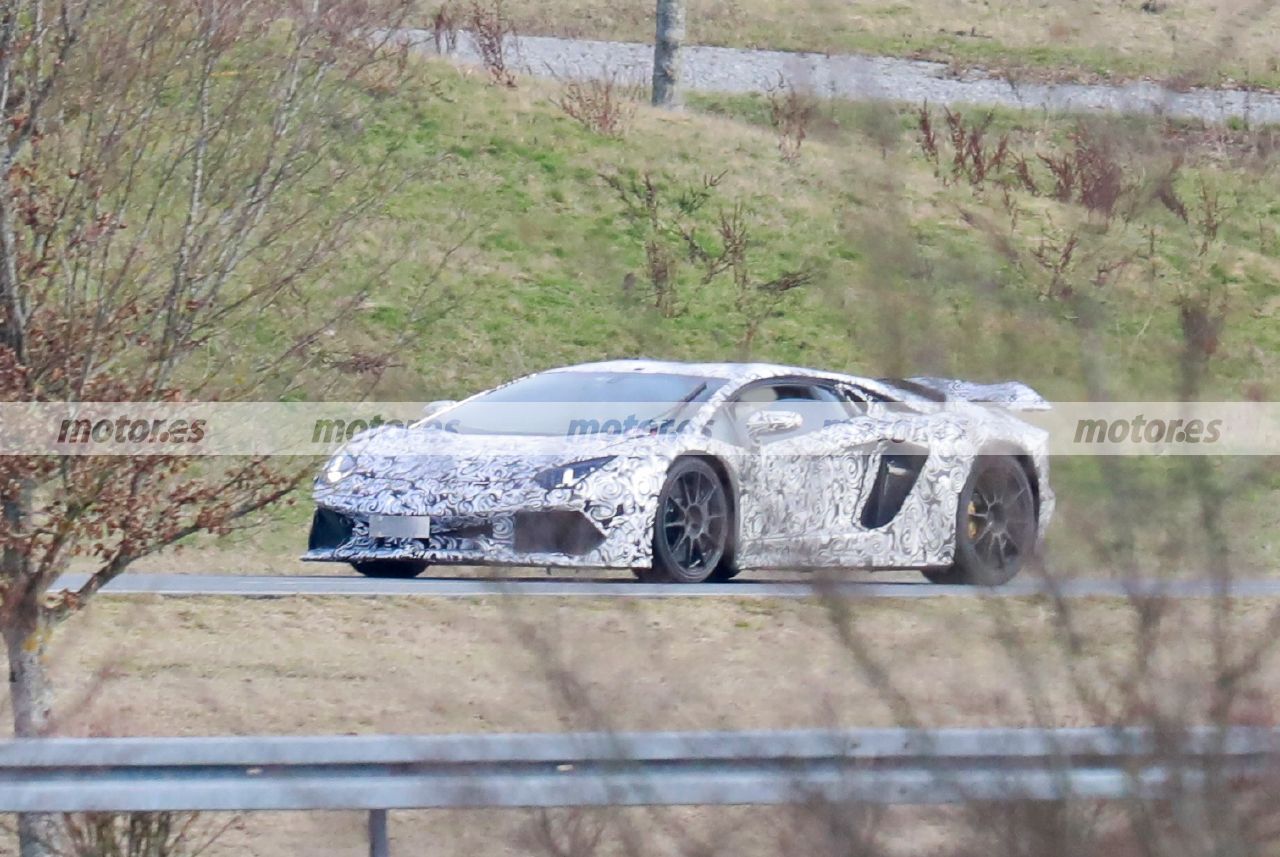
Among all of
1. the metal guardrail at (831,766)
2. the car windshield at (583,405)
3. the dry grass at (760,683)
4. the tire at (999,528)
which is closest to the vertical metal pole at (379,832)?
the dry grass at (760,683)

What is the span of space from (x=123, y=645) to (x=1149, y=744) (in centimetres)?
699

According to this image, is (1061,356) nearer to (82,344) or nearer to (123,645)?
(82,344)

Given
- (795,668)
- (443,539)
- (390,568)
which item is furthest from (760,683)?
(390,568)

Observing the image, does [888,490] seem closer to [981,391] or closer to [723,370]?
[723,370]

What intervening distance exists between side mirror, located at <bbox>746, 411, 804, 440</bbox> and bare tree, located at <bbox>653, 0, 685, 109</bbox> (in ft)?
46.8

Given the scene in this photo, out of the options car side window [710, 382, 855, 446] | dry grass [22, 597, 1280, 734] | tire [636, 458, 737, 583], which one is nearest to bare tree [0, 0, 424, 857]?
tire [636, 458, 737, 583]

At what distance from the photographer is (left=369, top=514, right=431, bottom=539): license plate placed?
29.6 ft

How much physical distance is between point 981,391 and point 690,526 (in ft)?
21.8

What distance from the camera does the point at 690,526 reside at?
9289 millimetres

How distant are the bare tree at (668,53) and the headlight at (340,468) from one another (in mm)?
13946

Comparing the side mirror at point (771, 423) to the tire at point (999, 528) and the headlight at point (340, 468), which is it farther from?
the tire at point (999, 528)

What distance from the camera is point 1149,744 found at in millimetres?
2393

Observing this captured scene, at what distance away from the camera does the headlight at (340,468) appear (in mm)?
9320

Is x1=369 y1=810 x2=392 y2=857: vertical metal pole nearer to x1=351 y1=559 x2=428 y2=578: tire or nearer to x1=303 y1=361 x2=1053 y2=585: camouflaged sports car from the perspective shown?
x1=303 y1=361 x2=1053 y2=585: camouflaged sports car
